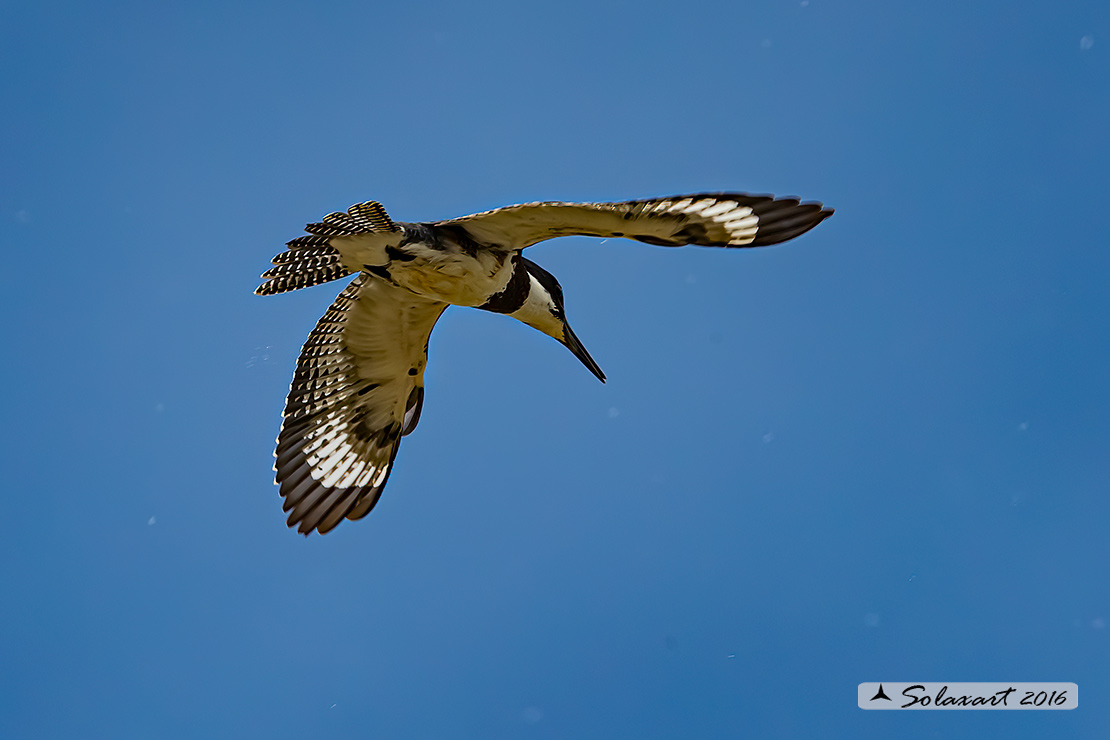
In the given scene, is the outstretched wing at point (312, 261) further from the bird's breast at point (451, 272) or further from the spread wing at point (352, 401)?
the spread wing at point (352, 401)

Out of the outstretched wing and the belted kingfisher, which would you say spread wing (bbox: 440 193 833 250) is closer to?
the belted kingfisher

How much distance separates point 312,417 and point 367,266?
1.18m

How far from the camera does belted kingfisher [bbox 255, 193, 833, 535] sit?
4207mm

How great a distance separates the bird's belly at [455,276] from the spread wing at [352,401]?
304mm

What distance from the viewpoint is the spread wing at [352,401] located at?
18.9ft

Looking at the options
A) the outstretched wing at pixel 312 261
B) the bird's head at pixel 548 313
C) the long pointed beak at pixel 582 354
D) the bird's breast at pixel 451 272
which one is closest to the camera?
the outstretched wing at pixel 312 261

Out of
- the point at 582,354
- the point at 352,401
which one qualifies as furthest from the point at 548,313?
the point at 352,401

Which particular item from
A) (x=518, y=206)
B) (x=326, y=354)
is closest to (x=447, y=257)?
(x=518, y=206)

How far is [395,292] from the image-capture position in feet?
18.6

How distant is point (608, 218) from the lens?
4.24 metres

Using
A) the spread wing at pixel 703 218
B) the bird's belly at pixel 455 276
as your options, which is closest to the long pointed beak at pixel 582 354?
the bird's belly at pixel 455 276

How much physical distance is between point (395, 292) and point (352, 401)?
0.78m

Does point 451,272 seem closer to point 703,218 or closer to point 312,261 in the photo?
point 312,261

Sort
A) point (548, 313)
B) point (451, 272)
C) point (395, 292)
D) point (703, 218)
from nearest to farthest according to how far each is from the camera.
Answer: point (703, 218), point (451, 272), point (395, 292), point (548, 313)
